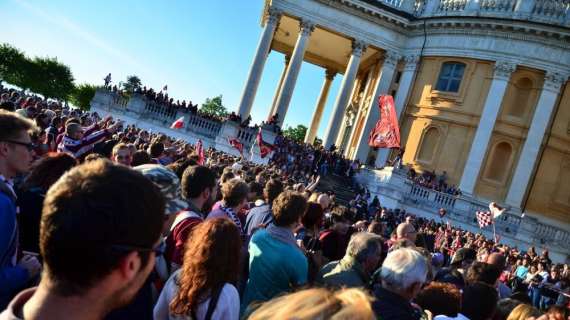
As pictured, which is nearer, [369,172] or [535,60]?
[369,172]

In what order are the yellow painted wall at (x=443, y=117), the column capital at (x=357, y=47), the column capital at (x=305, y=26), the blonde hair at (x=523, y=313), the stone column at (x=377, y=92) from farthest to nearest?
the stone column at (x=377, y=92) < the column capital at (x=357, y=47) < the column capital at (x=305, y=26) < the yellow painted wall at (x=443, y=117) < the blonde hair at (x=523, y=313)

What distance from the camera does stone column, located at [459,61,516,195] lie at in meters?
27.9

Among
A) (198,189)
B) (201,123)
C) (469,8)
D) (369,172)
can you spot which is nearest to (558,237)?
(369,172)

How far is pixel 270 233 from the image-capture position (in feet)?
12.5

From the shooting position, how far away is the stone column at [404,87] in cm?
3169

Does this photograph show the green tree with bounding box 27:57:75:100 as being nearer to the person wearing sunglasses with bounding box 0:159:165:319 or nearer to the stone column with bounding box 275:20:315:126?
the stone column with bounding box 275:20:315:126

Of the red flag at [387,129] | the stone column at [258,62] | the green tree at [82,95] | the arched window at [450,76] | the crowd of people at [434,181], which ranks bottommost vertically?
the green tree at [82,95]

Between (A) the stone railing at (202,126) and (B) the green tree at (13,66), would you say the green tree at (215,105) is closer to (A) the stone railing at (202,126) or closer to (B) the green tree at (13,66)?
(B) the green tree at (13,66)

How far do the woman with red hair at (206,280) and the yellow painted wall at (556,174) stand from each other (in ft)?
97.6

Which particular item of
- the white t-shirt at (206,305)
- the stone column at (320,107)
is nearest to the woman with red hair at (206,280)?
the white t-shirt at (206,305)

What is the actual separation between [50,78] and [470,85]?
2519 inches

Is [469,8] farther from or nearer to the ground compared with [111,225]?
farther from the ground

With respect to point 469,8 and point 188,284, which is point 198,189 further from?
point 469,8

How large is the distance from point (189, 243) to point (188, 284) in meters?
0.29
